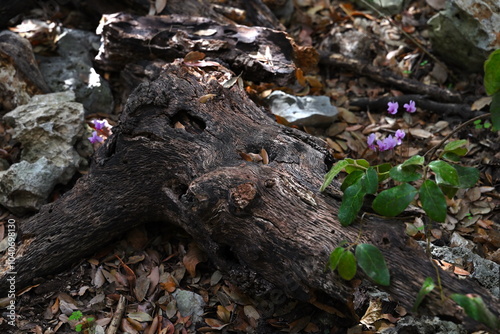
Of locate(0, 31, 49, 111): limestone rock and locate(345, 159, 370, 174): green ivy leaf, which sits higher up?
locate(345, 159, 370, 174): green ivy leaf

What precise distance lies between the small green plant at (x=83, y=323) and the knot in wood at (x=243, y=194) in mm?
1072

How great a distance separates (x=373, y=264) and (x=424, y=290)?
22cm

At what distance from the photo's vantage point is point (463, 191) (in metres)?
3.41

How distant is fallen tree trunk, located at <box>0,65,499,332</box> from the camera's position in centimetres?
236

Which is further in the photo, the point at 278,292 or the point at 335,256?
the point at 278,292

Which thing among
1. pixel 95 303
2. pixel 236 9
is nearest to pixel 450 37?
pixel 236 9

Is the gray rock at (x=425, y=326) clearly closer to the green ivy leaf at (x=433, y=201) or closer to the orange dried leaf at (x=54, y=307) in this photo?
the green ivy leaf at (x=433, y=201)

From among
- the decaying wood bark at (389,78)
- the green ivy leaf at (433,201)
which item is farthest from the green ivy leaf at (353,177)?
the decaying wood bark at (389,78)

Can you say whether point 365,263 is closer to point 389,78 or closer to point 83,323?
point 83,323

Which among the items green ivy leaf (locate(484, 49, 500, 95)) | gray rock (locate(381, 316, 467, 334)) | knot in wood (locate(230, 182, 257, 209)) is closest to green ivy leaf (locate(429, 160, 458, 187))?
green ivy leaf (locate(484, 49, 500, 95))

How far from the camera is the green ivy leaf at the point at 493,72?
2.06 meters

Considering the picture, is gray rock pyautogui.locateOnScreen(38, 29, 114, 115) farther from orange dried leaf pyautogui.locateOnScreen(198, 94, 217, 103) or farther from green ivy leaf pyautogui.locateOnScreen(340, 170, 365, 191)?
green ivy leaf pyautogui.locateOnScreen(340, 170, 365, 191)

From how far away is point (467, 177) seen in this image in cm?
225

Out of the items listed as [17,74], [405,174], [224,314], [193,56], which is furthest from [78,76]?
[405,174]
